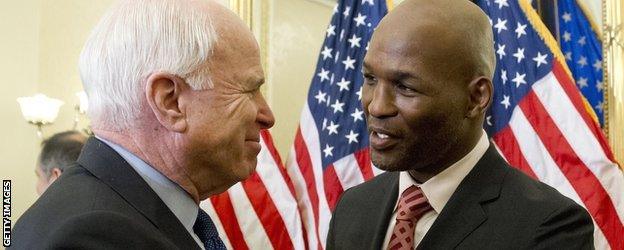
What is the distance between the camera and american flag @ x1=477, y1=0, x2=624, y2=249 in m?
2.85

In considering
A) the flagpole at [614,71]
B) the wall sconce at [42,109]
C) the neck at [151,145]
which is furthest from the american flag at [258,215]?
the wall sconce at [42,109]

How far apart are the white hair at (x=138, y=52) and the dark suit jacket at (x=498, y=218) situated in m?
0.65

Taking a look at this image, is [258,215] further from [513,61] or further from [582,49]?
[582,49]

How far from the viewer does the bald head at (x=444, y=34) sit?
1.60m

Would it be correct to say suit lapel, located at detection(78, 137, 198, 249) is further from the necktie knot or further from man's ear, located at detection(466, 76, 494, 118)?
man's ear, located at detection(466, 76, 494, 118)

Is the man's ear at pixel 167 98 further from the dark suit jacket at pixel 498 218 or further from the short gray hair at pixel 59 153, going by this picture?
Answer: the short gray hair at pixel 59 153

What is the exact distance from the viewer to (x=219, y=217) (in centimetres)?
323

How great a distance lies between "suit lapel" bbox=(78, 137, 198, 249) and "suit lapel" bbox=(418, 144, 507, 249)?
1.95 feet

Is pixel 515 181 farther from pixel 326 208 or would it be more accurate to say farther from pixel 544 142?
pixel 326 208

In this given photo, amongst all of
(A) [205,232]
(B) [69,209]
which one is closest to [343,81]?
(A) [205,232]

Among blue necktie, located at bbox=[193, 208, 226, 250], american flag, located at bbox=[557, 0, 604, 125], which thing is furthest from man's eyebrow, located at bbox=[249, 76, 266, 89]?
american flag, located at bbox=[557, 0, 604, 125]

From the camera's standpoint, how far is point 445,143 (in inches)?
63.9

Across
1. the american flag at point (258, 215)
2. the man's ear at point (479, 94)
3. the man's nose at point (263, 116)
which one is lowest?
the american flag at point (258, 215)

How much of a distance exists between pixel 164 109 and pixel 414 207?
680 millimetres
